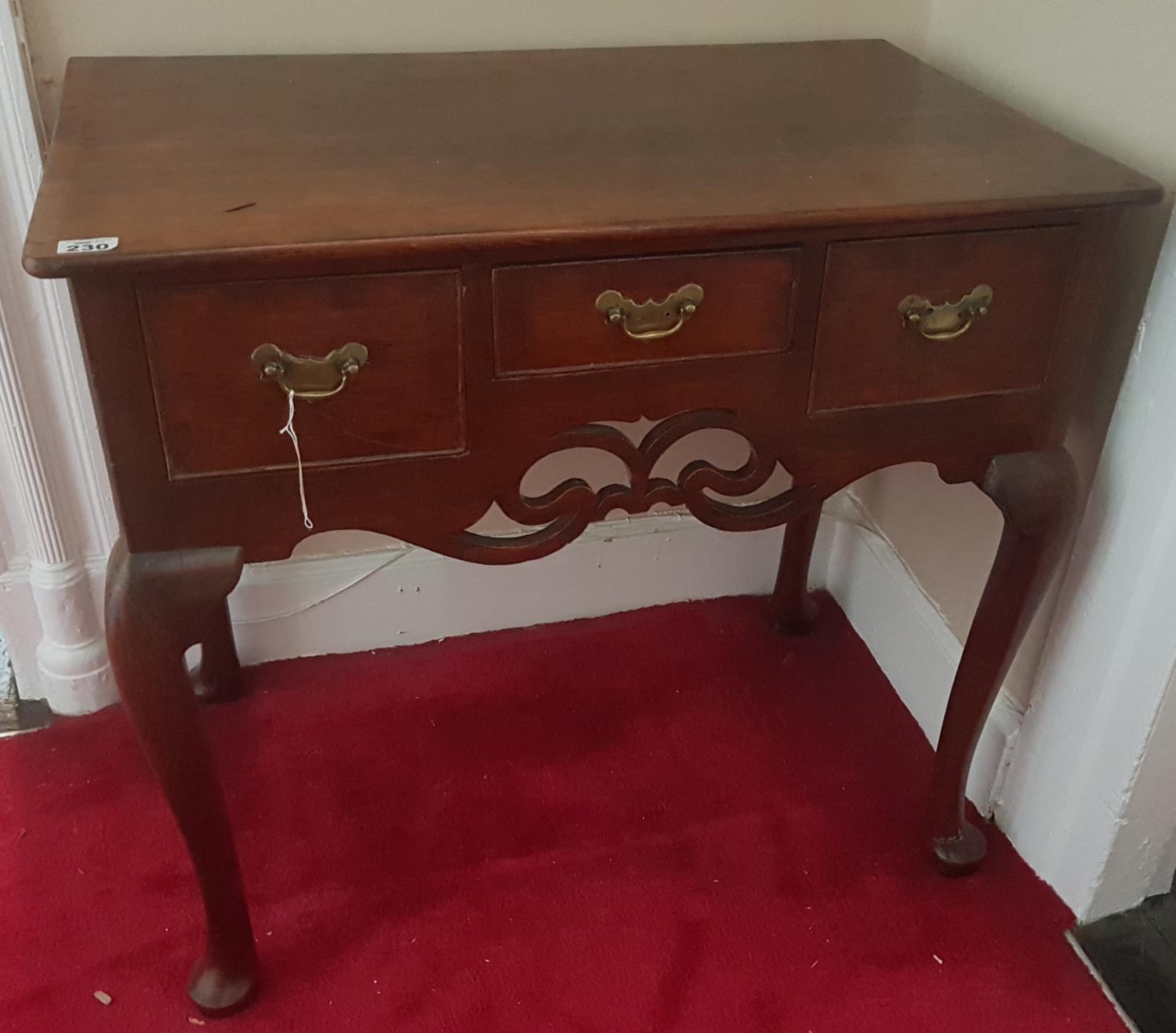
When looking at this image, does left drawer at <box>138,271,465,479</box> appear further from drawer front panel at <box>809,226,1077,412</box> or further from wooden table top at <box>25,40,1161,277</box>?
drawer front panel at <box>809,226,1077,412</box>

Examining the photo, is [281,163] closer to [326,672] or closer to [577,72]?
[577,72]

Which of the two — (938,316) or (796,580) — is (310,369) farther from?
(796,580)

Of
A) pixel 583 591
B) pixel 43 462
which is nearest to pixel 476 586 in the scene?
pixel 583 591

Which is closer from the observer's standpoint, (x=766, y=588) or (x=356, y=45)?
(x=356, y=45)

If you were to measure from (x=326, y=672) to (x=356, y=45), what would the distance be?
0.77 metres

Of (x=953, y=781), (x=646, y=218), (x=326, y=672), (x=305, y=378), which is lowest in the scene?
(x=326, y=672)

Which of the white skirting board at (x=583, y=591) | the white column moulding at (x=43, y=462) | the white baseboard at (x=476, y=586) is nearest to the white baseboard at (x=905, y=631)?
the white skirting board at (x=583, y=591)

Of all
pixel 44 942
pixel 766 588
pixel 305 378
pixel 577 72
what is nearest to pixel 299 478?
pixel 305 378

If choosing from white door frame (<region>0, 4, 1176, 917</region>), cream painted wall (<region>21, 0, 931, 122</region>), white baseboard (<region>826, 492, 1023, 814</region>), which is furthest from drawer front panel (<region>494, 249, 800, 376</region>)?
white baseboard (<region>826, 492, 1023, 814</region>)

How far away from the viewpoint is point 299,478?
88 centimetres

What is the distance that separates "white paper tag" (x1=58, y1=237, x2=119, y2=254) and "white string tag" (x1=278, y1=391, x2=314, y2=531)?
6.0 inches

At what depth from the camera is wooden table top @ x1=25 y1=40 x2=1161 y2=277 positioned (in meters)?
0.81

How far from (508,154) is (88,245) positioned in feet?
1.12

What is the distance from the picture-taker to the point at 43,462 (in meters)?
1.31
